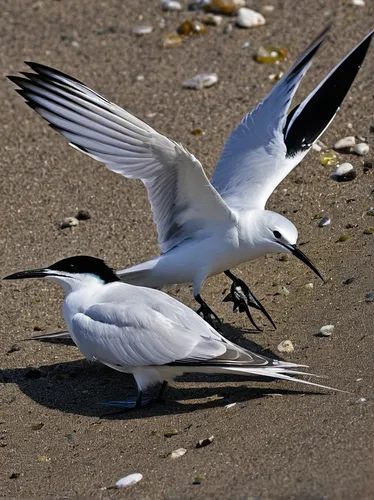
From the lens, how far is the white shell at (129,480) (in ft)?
15.3

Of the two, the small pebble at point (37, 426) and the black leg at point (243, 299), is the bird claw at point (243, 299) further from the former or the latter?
the small pebble at point (37, 426)

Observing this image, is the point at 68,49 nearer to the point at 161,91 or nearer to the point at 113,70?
the point at 113,70

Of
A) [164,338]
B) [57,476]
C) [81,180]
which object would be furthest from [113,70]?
[57,476]

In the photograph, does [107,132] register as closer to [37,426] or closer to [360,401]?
[37,426]

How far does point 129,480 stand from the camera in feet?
15.4

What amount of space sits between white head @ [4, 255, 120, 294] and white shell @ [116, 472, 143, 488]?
4.64ft

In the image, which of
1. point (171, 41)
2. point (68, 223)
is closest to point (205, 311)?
point (68, 223)

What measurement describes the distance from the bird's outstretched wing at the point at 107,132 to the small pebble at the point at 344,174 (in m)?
1.93

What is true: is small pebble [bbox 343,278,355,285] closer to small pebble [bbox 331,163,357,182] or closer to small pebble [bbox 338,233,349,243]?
small pebble [bbox 338,233,349,243]

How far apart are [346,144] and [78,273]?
9.51 ft

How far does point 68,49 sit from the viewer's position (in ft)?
31.8

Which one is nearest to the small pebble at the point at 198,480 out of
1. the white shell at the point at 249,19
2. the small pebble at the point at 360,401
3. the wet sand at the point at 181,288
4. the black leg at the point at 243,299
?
the wet sand at the point at 181,288

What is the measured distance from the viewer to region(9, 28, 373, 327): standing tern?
222 inches

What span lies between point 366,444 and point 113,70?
5.56m
